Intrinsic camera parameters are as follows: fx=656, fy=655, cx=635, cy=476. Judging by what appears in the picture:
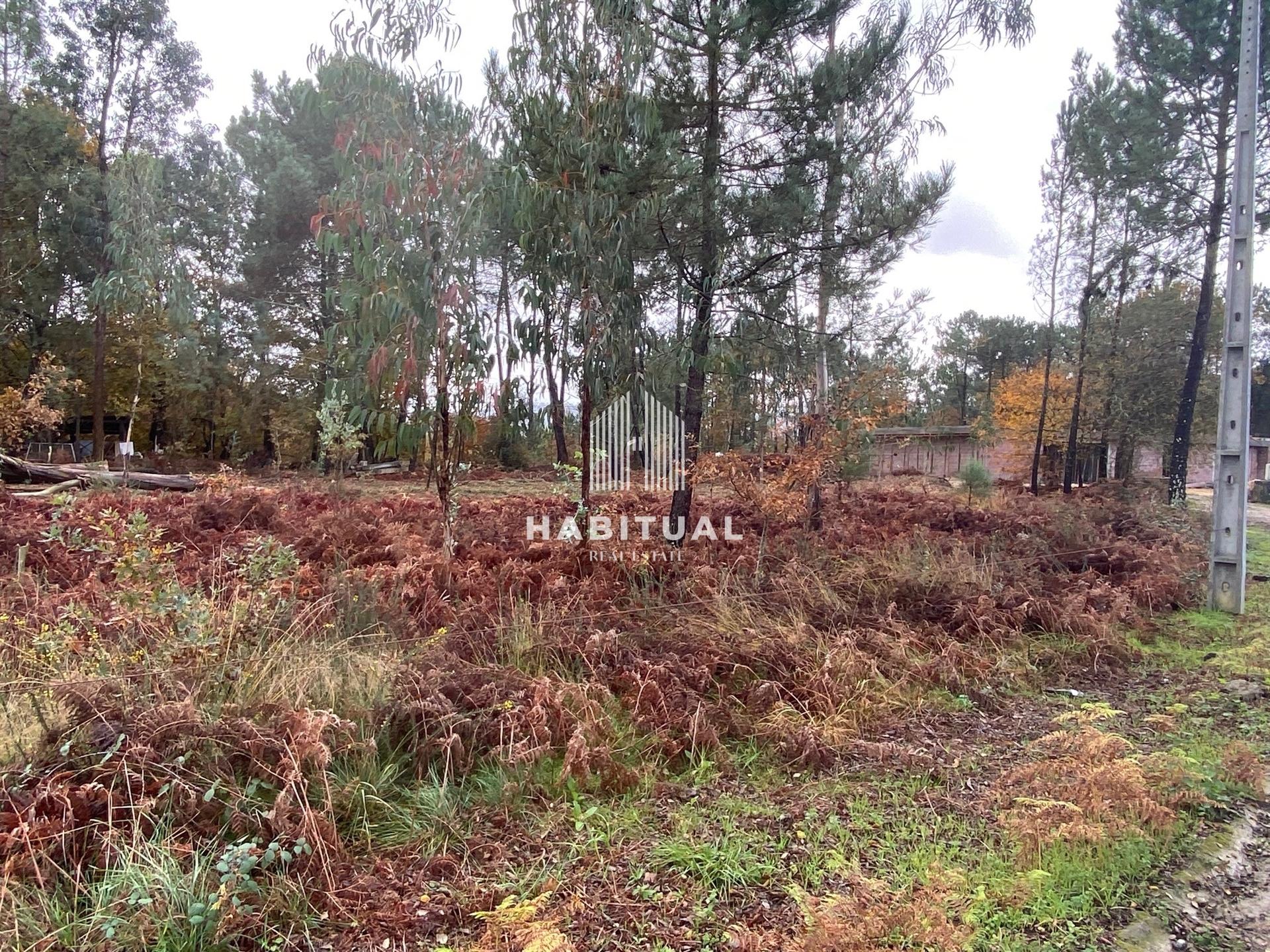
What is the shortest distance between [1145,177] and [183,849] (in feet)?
52.5

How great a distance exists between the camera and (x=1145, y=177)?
470 inches

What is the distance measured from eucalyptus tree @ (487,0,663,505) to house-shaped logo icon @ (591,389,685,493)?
0.82 metres

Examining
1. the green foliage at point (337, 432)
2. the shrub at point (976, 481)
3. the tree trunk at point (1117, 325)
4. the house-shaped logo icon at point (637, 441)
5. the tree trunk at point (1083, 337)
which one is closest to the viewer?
the house-shaped logo icon at point (637, 441)

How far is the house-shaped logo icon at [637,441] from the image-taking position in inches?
254

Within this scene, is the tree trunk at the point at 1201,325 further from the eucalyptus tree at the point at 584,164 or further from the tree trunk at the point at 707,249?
the eucalyptus tree at the point at 584,164

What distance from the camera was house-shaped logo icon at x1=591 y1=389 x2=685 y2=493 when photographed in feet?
21.1

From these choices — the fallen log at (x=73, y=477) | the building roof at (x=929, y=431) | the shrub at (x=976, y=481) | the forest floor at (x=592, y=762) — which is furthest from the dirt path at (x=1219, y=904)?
the building roof at (x=929, y=431)

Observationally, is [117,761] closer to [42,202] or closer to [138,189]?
[138,189]

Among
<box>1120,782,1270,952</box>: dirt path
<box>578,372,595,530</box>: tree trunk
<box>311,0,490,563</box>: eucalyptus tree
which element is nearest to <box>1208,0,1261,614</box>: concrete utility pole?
<box>1120,782,1270,952</box>: dirt path

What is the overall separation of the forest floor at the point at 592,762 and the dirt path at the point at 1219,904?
0.6 inches

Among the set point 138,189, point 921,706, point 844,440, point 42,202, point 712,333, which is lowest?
point 921,706

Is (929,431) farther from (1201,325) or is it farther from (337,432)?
(337,432)

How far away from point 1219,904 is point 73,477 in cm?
1473

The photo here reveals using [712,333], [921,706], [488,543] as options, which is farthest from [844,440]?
[488,543]
